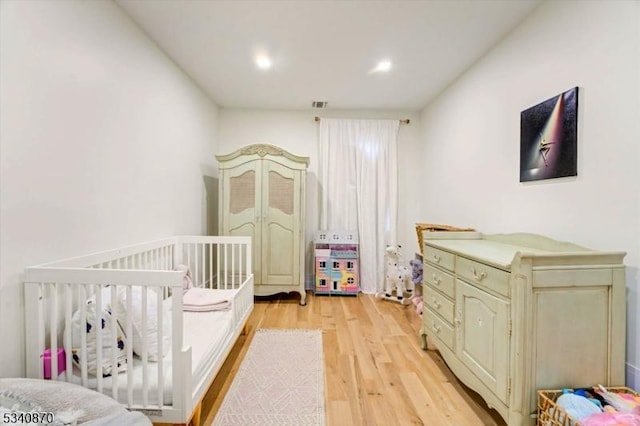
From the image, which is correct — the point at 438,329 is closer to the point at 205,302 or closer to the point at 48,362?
the point at 205,302

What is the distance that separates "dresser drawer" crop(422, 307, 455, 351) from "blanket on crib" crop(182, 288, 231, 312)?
1.52 m

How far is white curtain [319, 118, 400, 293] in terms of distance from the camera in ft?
12.3

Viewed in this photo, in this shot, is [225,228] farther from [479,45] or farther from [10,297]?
[479,45]

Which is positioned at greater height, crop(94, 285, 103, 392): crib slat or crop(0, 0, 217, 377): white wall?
crop(0, 0, 217, 377): white wall

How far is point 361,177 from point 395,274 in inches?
52.3

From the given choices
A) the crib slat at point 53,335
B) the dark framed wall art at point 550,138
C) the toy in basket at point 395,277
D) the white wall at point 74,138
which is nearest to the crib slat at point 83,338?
the crib slat at point 53,335

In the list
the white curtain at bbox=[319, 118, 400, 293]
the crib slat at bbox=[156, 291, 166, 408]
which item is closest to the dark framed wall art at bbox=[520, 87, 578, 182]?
the white curtain at bbox=[319, 118, 400, 293]

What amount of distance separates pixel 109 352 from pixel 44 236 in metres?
0.65

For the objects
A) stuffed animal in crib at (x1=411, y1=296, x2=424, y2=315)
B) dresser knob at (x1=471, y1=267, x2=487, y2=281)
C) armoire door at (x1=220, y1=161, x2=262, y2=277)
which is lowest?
stuffed animal in crib at (x1=411, y1=296, x2=424, y2=315)

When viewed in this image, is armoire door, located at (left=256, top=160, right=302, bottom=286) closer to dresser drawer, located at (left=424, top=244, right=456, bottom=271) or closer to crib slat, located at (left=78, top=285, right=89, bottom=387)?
dresser drawer, located at (left=424, top=244, right=456, bottom=271)

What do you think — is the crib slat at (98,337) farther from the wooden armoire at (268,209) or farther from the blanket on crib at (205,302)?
the wooden armoire at (268,209)

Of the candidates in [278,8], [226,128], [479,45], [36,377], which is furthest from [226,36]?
[36,377]

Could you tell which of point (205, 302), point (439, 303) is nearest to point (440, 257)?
point (439, 303)

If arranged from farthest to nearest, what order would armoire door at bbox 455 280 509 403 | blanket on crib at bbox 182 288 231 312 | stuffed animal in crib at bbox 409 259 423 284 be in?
stuffed animal in crib at bbox 409 259 423 284 < blanket on crib at bbox 182 288 231 312 < armoire door at bbox 455 280 509 403
